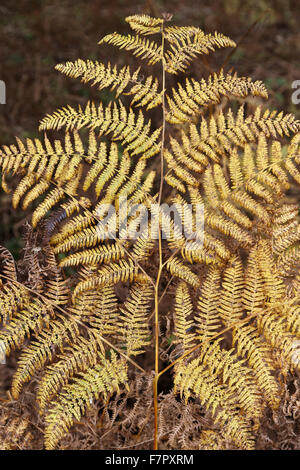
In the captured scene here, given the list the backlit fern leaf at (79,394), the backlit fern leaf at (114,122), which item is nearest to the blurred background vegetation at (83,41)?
the backlit fern leaf at (114,122)

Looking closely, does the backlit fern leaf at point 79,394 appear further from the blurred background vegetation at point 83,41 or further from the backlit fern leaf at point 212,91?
the blurred background vegetation at point 83,41

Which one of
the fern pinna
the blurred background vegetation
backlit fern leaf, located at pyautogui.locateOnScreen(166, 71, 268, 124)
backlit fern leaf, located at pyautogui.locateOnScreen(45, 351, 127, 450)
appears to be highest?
the blurred background vegetation

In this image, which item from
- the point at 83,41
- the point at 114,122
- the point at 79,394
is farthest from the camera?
the point at 83,41

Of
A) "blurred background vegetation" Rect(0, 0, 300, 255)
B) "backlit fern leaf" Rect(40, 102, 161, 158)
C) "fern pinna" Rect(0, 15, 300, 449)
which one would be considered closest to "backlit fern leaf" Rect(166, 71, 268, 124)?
"fern pinna" Rect(0, 15, 300, 449)

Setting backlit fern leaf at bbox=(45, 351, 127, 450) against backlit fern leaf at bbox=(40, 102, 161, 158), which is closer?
backlit fern leaf at bbox=(45, 351, 127, 450)

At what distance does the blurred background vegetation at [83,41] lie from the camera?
3.80 metres

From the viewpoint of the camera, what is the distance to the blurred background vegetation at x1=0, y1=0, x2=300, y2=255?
380cm

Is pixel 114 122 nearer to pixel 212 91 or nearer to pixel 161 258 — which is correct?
pixel 212 91

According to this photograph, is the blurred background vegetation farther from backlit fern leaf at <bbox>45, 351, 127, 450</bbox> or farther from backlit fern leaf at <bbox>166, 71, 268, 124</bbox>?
backlit fern leaf at <bbox>45, 351, 127, 450</bbox>

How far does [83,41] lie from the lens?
4121 mm

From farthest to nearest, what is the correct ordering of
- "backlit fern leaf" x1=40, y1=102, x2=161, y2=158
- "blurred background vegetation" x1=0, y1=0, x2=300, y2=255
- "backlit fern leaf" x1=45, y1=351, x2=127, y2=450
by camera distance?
1. "blurred background vegetation" x1=0, y1=0, x2=300, y2=255
2. "backlit fern leaf" x1=40, y1=102, x2=161, y2=158
3. "backlit fern leaf" x1=45, y1=351, x2=127, y2=450

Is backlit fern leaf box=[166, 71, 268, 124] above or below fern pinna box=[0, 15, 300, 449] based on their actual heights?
above

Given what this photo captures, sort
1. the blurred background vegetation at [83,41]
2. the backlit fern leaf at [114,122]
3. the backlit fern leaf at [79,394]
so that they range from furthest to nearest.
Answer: the blurred background vegetation at [83,41] < the backlit fern leaf at [114,122] < the backlit fern leaf at [79,394]

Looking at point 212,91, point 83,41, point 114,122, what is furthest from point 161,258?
point 83,41
